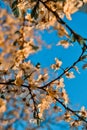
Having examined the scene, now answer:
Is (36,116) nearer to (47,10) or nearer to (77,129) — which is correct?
(77,129)

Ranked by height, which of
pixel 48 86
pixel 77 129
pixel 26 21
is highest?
pixel 26 21

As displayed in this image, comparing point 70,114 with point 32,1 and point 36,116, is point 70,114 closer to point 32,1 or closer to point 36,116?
point 36,116

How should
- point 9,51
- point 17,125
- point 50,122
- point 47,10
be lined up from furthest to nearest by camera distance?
1. point 50,122
2. point 17,125
3. point 47,10
4. point 9,51

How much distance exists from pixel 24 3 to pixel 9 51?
0.26 meters

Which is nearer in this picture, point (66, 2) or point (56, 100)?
point (66, 2)

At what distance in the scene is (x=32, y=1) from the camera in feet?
4.65

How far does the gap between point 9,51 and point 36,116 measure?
0.48m

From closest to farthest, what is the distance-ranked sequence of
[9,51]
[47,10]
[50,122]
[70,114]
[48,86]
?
[9,51]
[47,10]
[48,86]
[70,114]
[50,122]

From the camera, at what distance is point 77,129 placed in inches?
69.6

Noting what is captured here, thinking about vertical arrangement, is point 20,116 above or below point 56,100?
above

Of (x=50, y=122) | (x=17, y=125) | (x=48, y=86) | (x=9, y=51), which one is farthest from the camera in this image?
(x=50, y=122)

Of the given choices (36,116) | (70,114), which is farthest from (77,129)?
(36,116)

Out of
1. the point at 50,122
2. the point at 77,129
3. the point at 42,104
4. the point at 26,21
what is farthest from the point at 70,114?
the point at 50,122

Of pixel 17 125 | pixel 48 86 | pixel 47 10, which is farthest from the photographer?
pixel 17 125
